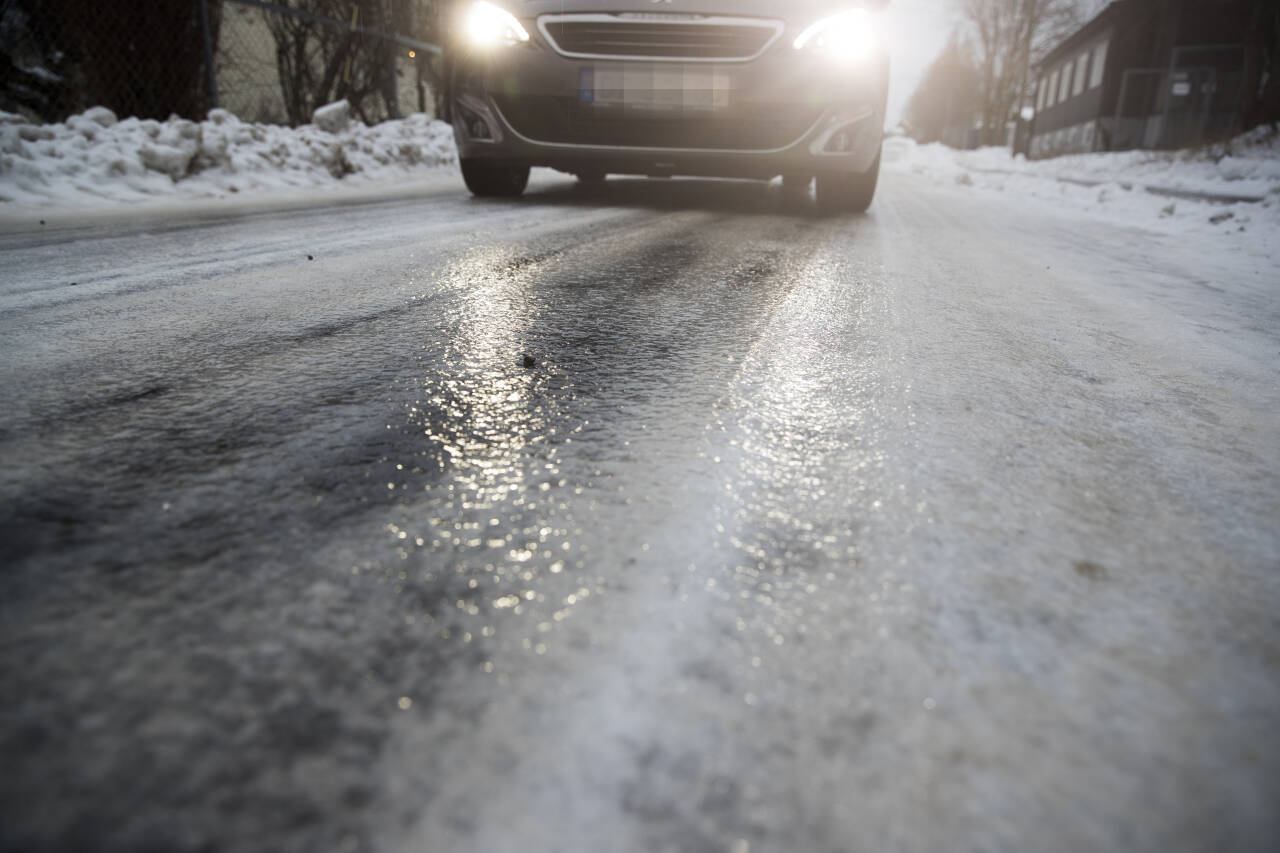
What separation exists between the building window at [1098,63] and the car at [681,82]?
26309mm

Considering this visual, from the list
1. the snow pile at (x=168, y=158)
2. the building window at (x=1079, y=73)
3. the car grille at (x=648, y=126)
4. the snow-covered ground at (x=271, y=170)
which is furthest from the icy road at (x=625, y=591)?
the building window at (x=1079, y=73)

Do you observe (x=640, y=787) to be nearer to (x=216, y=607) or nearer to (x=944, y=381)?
(x=216, y=607)

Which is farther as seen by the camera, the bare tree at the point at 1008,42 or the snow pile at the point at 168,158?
the bare tree at the point at 1008,42

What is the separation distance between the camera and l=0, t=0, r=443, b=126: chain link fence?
20.8ft

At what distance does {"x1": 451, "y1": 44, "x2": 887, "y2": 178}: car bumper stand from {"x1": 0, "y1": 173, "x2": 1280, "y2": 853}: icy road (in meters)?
2.56

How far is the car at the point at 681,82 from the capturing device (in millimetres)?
3621

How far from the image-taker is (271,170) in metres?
5.49

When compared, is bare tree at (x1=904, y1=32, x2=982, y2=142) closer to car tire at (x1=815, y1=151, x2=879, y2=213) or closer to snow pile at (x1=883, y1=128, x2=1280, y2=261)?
snow pile at (x1=883, y1=128, x2=1280, y2=261)

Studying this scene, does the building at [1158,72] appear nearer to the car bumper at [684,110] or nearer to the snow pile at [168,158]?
the car bumper at [684,110]

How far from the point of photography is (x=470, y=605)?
24.9 inches

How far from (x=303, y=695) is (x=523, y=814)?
0.19m

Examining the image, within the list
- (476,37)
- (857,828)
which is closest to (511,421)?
(857,828)

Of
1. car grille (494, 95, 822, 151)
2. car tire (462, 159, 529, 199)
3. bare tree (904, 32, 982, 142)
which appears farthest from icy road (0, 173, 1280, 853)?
bare tree (904, 32, 982, 142)

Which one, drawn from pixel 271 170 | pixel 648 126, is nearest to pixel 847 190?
pixel 648 126
